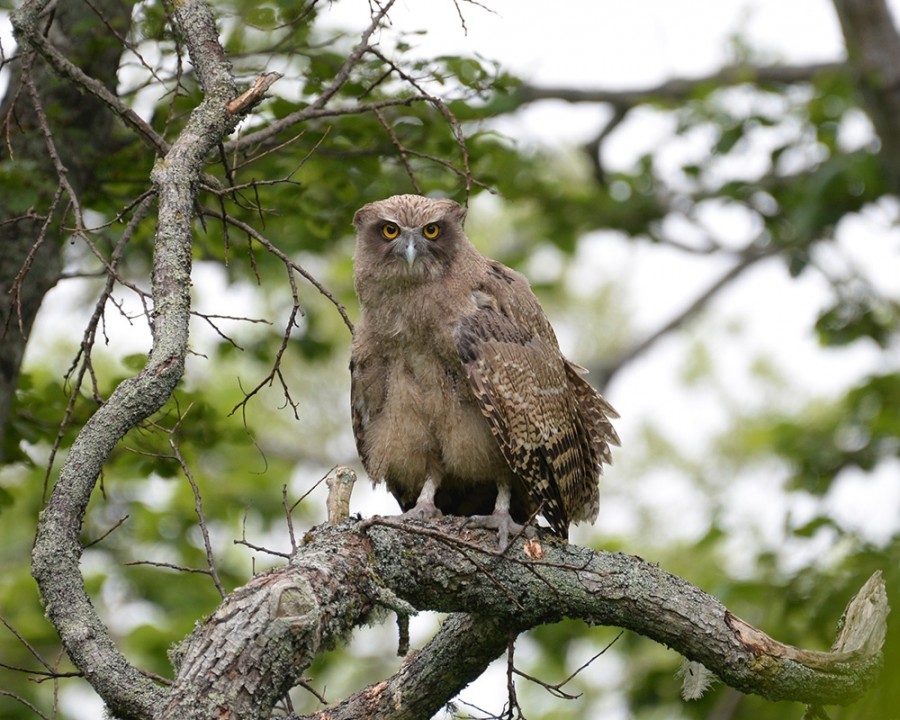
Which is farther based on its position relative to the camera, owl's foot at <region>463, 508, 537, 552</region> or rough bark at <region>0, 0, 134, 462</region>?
rough bark at <region>0, 0, 134, 462</region>

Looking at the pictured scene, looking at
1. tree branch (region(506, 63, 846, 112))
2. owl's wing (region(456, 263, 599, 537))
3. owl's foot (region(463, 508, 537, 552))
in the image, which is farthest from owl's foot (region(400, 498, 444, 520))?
tree branch (region(506, 63, 846, 112))

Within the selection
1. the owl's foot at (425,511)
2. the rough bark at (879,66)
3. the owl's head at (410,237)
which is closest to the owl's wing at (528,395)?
the owl's head at (410,237)

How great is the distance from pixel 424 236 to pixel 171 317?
2.01 meters

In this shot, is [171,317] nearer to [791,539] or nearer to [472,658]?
[472,658]

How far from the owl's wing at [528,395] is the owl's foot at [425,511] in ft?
1.44

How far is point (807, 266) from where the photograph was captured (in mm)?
9219

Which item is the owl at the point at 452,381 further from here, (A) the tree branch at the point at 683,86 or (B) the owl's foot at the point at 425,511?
(A) the tree branch at the point at 683,86

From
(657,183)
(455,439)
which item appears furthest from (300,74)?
(657,183)

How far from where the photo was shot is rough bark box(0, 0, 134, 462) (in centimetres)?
541

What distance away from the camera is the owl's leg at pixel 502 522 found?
4.80 metres

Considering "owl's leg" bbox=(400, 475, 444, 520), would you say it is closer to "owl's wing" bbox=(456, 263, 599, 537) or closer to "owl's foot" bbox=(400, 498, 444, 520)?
"owl's foot" bbox=(400, 498, 444, 520)

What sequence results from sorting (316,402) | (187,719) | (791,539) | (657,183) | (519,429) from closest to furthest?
1. (187,719)
2. (519,429)
3. (791,539)
4. (657,183)
5. (316,402)

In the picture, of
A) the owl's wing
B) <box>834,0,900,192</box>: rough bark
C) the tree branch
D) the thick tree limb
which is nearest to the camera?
the thick tree limb

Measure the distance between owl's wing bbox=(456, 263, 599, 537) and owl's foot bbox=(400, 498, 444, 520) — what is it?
440 mm
